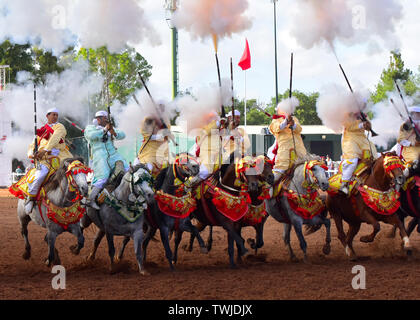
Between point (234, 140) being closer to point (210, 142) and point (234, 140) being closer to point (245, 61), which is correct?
point (210, 142)

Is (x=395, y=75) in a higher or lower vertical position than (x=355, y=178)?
higher

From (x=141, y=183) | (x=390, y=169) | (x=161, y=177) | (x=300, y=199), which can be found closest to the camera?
(x=141, y=183)

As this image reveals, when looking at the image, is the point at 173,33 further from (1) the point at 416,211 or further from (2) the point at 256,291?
(2) the point at 256,291

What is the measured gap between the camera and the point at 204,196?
36.3ft

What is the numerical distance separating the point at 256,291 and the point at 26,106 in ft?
20.8

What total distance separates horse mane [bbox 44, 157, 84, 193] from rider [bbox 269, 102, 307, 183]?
13.7ft

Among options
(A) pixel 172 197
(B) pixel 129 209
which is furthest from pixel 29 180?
(A) pixel 172 197

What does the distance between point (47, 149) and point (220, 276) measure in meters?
4.24

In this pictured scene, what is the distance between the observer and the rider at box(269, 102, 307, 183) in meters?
12.1

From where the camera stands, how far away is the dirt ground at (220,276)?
26.9 feet

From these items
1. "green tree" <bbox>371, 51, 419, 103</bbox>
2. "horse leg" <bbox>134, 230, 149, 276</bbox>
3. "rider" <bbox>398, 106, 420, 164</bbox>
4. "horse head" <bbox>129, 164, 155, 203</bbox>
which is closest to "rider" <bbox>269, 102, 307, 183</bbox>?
"rider" <bbox>398, 106, 420, 164</bbox>

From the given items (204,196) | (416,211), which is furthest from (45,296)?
(416,211)

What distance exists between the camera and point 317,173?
11148mm

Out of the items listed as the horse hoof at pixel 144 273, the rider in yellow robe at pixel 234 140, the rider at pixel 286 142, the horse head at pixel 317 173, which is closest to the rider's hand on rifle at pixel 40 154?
the horse hoof at pixel 144 273
